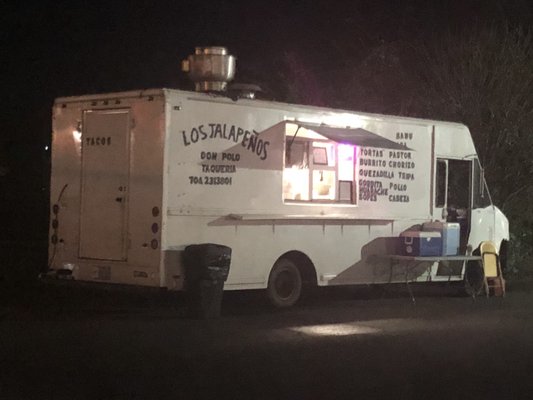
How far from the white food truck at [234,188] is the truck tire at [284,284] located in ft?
0.06

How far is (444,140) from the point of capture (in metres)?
15.5

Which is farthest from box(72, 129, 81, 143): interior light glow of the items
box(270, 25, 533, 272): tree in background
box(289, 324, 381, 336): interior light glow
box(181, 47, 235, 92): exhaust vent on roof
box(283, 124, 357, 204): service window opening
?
box(270, 25, 533, 272): tree in background

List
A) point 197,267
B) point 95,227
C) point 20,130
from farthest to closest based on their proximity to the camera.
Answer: point 20,130
point 95,227
point 197,267

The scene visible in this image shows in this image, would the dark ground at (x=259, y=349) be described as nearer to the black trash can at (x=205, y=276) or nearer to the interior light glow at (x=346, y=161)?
the black trash can at (x=205, y=276)

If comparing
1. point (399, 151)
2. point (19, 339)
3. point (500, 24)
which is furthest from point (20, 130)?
point (19, 339)

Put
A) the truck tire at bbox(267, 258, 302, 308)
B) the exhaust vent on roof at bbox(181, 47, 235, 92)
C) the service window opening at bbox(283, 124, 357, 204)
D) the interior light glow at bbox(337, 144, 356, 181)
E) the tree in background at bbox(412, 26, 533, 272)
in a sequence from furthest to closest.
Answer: the tree in background at bbox(412, 26, 533, 272) → the interior light glow at bbox(337, 144, 356, 181) → the service window opening at bbox(283, 124, 357, 204) → the truck tire at bbox(267, 258, 302, 308) → the exhaust vent on roof at bbox(181, 47, 235, 92)

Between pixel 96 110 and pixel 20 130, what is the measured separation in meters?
16.6

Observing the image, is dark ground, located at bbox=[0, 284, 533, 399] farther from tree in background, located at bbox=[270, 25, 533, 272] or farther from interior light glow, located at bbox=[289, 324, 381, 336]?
tree in background, located at bbox=[270, 25, 533, 272]

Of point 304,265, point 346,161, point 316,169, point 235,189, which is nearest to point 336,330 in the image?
point 304,265

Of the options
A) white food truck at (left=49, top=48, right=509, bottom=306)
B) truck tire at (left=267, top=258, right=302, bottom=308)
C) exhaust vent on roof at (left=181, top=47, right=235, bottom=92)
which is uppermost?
exhaust vent on roof at (left=181, top=47, right=235, bottom=92)

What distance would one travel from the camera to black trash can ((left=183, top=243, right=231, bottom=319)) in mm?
11812

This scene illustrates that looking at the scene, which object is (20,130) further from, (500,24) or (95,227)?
(95,227)

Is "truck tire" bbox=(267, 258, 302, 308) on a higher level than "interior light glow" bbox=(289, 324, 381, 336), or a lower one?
higher

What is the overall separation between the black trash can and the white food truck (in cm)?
17
